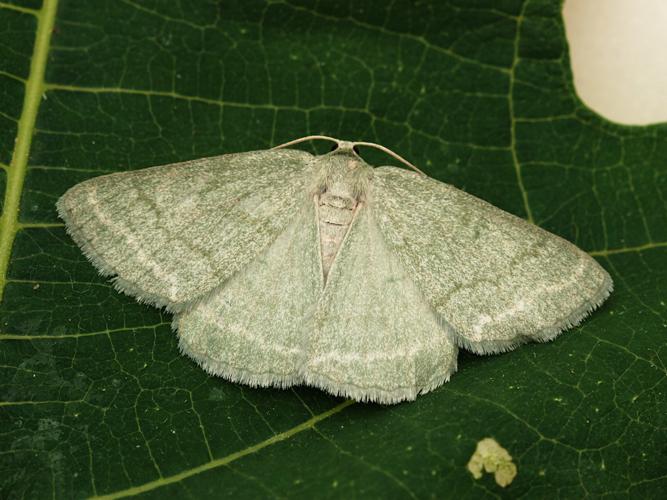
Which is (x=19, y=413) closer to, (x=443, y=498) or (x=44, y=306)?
(x=44, y=306)

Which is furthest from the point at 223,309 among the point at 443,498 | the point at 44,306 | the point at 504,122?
the point at 504,122

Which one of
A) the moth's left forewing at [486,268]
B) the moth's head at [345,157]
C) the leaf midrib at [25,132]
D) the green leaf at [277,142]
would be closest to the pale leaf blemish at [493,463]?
the green leaf at [277,142]

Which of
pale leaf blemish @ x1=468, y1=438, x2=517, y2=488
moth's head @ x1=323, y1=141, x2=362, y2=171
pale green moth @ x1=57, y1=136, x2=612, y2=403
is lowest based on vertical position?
pale leaf blemish @ x1=468, y1=438, x2=517, y2=488

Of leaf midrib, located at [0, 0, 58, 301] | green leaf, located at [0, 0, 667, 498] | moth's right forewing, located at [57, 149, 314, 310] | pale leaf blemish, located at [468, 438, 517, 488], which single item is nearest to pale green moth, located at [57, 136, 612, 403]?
moth's right forewing, located at [57, 149, 314, 310]

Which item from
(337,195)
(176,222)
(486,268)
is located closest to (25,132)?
(176,222)

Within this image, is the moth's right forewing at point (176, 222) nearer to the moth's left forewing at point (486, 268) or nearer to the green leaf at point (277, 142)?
the green leaf at point (277, 142)

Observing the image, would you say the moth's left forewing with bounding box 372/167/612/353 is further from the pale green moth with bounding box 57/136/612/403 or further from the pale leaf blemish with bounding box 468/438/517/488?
the pale leaf blemish with bounding box 468/438/517/488

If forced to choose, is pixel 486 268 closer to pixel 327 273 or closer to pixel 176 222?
pixel 327 273
